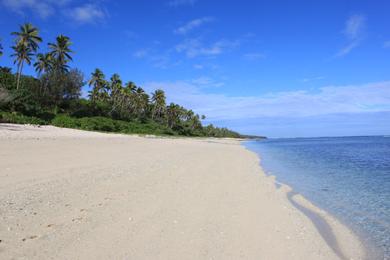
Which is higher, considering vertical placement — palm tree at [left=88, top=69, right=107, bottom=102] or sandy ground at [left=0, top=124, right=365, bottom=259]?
palm tree at [left=88, top=69, right=107, bottom=102]

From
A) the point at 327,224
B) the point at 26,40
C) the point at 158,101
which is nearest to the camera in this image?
the point at 327,224

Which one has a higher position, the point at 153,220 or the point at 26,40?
the point at 26,40

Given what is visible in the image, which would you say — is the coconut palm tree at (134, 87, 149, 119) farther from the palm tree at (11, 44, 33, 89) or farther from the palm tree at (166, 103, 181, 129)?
the palm tree at (11, 44, 33, 89)

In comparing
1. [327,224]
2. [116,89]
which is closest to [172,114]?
[116,89]

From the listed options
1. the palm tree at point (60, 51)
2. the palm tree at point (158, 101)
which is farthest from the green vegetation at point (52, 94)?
the palm tree at point (158, 101)

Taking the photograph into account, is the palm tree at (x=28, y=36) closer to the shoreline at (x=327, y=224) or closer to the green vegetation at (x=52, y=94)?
the green vegetation at (x=52, y=94)

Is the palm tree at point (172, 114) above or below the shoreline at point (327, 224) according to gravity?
above

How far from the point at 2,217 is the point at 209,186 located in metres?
5.73

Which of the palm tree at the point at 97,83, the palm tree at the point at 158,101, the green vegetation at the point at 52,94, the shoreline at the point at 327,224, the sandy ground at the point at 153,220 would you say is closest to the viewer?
the sandy ground at the point at 153,220

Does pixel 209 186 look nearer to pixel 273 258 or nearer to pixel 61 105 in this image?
pixel 273 258

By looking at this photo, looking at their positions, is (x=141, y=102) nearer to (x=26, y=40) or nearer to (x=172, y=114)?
(x=172, y=114)

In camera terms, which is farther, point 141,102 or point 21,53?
point 141,102

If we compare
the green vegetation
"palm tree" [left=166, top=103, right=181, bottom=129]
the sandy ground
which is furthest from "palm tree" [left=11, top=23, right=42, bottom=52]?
"palm tree" [left=166, top=103, right=181, bottom=129]

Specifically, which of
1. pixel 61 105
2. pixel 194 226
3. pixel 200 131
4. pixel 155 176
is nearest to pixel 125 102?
pixel 61 105
